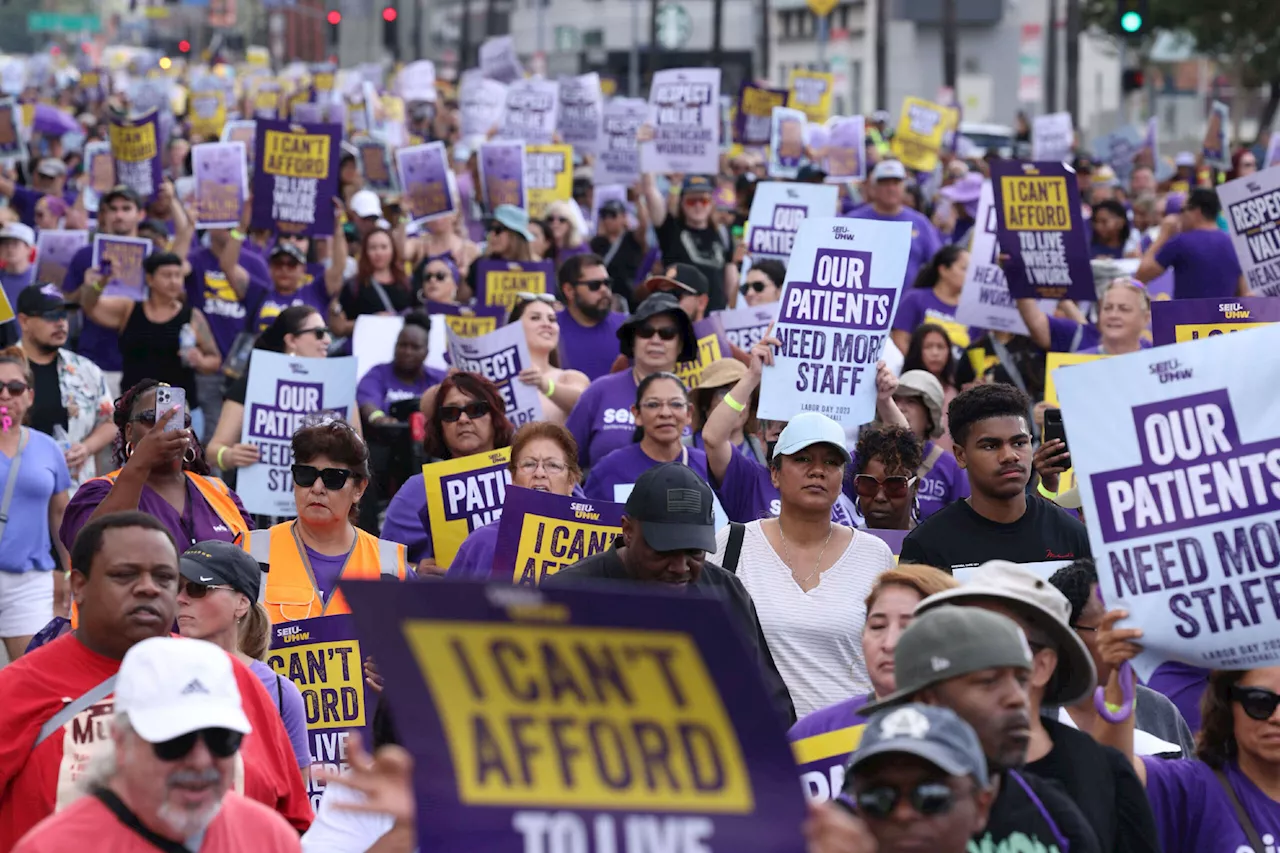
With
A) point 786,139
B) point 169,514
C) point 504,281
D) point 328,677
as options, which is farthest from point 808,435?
point 786,139

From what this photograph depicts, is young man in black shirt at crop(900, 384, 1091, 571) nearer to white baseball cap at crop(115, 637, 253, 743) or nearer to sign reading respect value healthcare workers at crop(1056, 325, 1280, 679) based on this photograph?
sign reading respect value healthcare workers at crop(1056, 325, 1280, 679)

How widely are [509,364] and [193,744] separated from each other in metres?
6.66

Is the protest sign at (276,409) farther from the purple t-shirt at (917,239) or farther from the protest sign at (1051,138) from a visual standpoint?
the protest sign at (1051,138)

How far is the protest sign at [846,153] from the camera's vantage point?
68.7 ft

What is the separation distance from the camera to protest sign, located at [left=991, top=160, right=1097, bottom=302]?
11602mm

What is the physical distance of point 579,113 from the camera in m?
22.7

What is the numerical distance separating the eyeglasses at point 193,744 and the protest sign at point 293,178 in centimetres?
1130

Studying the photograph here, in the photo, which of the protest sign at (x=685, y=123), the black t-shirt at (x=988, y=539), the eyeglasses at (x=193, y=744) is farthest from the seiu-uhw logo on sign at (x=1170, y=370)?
the protest sign at (x=685, y=123)

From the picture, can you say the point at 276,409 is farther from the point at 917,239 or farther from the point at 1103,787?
the point at 917,239

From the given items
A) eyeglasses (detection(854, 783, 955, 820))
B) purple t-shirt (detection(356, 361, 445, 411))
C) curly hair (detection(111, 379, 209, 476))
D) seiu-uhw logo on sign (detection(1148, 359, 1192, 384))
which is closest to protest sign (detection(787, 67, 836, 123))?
purple t-shirt (detection(356, 361, 445, 411))

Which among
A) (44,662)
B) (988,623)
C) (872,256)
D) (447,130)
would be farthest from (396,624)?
(447,130)

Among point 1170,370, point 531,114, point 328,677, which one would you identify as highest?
point 531,114

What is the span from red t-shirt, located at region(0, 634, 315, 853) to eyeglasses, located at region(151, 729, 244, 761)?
2.72ft

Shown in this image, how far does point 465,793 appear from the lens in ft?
11.1
